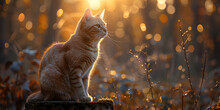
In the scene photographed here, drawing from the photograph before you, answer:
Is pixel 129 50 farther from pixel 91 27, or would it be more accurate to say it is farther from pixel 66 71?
pixel 66 71

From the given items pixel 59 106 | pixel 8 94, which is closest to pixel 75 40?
pixel 59 106

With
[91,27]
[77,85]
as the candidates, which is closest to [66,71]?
[77,85]

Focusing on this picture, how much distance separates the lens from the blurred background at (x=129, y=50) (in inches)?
144

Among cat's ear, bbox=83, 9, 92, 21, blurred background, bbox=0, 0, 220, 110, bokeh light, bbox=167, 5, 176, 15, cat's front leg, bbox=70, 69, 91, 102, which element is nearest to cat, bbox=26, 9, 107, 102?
cat's front leg, bbox=70, 69, 91, 102

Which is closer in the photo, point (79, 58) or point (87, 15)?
point (79, 58)

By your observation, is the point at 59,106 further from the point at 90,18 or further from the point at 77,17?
the point at 77,17

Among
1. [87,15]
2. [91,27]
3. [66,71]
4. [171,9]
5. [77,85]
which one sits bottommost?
[77,85]

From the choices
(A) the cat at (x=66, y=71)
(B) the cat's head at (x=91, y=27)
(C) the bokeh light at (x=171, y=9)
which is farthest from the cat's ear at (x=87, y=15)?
(C) the bokeh light at (x=171, y=9)

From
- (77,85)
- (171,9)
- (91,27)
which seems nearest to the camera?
(77,85)

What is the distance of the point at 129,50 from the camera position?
8180mm

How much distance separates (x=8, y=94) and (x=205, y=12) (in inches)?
383

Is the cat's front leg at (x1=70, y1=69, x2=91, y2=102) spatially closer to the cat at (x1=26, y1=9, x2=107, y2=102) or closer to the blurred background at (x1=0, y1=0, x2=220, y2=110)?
the cat at (x1=26, y1=9, x2=107, y2=102)

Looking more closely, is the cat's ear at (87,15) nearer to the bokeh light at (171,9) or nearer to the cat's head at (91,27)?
the cat's head at (91,27)

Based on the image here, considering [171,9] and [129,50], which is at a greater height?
[171,9]
